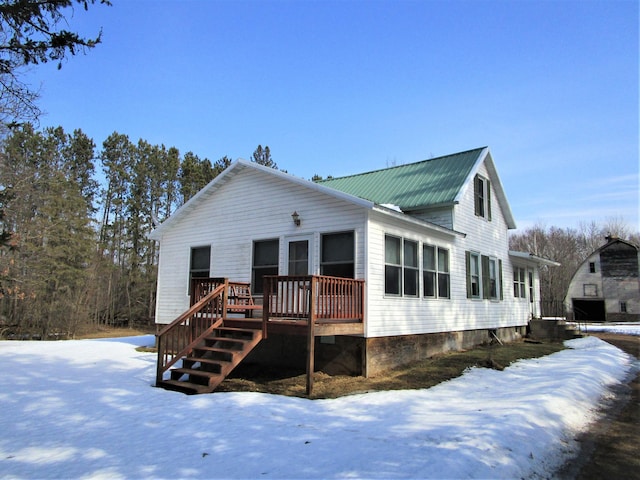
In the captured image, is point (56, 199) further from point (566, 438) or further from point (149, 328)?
point (566, 438)

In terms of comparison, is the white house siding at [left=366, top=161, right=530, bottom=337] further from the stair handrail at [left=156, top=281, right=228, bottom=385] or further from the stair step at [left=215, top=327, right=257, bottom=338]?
the stair handrail at [left=156, top=281, right=228, bottom=385]

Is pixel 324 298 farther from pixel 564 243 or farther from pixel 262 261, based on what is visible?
pixel 564 243

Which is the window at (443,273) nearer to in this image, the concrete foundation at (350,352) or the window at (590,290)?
the concrete foundation at (350,352)

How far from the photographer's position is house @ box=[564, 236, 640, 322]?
37.2 meters

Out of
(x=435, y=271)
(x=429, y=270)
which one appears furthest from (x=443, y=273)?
(x=429, y=270)

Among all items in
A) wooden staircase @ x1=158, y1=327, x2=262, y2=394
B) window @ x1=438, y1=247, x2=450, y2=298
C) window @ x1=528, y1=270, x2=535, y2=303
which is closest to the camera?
wooden staircase @ x1=158, y1=327, x2=262, y2=394

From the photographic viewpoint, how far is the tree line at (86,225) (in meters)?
22.9

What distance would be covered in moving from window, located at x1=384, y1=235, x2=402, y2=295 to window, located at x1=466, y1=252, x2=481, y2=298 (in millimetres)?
4436

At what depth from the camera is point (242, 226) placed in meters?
12.2

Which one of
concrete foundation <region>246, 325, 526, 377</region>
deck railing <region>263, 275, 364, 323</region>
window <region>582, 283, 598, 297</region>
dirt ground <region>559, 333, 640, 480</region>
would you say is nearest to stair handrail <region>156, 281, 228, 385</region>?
deck railing <region>263, 275, 364, 323</region>

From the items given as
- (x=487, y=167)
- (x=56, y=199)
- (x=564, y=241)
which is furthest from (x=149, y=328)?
(x=564, y=241)

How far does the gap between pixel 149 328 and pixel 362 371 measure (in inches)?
1150

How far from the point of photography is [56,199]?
A: 24.8m

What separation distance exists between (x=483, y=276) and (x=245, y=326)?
31.2 feet
